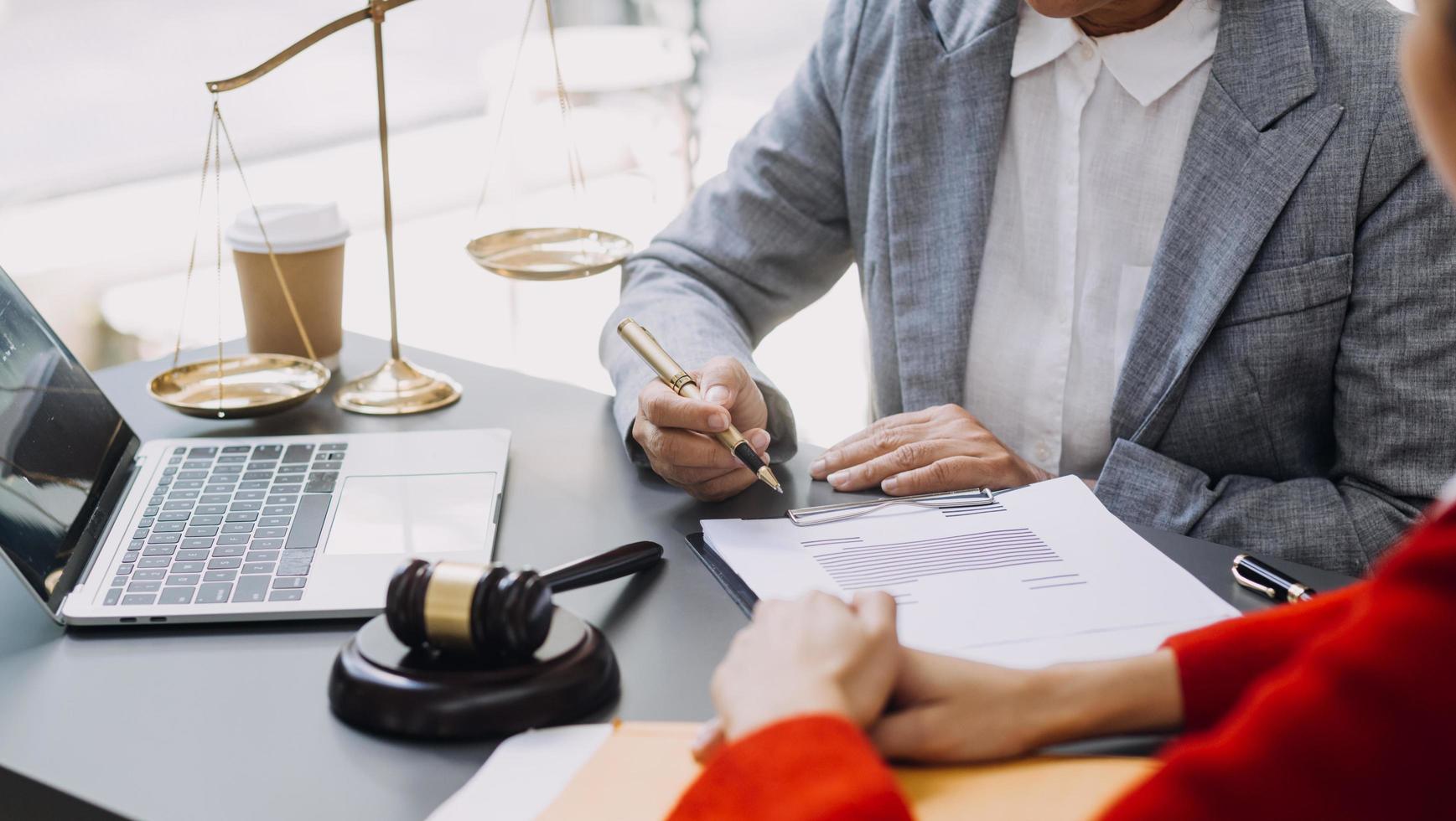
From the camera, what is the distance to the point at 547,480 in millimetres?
1101

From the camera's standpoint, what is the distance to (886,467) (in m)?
1.08

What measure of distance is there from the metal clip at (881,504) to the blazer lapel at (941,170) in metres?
0.35

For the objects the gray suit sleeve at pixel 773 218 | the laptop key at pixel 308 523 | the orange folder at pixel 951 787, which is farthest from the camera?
the gray suit sleeve at pixel 773 218

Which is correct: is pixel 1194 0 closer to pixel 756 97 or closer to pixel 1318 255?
pixel 1318 255

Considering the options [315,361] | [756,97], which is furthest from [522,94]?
[315,361]

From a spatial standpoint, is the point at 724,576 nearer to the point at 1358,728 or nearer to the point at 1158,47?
the point at 1358,728

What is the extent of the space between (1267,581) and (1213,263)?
1.37ft

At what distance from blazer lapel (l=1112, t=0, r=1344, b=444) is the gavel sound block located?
72cm

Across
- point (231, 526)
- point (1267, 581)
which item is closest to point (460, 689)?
point (231, 526)

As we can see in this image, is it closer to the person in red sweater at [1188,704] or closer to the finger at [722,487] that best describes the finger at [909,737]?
the person in red sweater at [1188,704]

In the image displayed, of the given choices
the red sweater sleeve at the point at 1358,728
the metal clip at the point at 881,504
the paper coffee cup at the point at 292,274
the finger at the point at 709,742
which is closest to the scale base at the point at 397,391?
the paper coffee cup at the point at 292,274

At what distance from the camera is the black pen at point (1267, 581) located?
0.86 metres

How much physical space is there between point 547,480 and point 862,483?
0.91 feet

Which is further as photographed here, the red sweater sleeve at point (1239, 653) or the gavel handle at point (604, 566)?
the gavel handle at point (604, 566)
